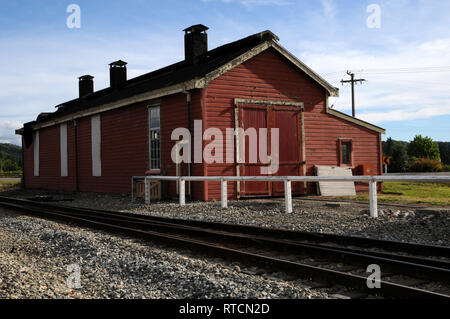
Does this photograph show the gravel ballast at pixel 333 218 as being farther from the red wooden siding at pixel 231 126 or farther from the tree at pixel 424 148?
the tree at pixel 424 148

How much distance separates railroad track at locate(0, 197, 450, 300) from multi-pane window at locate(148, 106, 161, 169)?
22.1 ft

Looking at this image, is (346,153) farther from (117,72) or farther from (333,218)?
(117,72)

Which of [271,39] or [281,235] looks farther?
[271,39]

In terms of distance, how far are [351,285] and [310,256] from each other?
165 cm

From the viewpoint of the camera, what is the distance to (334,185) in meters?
16.3

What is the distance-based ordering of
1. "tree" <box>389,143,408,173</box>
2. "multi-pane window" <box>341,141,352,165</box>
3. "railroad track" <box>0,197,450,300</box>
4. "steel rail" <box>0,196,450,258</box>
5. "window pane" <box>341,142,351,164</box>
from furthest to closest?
"tree" <box>389,143,408,173</box>
"window pane" <box>341,142,351,164</box>
"multi-pane window" <box>341,141,352,165</box>
"steel rail" <box>0,196,450,258</box>
"railroad track" <box>0,197,450,300</box>

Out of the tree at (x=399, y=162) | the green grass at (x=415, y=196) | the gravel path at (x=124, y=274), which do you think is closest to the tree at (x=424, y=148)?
the tree at (x=399, y=162)

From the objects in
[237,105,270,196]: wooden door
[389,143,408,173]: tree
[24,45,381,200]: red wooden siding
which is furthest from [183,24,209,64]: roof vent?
[389,143,408,173]: tree

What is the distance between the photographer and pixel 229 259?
6.17 meters

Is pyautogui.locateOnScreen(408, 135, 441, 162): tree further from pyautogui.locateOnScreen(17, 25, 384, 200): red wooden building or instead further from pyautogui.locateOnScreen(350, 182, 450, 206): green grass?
pyautogui.locateOnScreen(17, 25, 384, 200): red wooden building

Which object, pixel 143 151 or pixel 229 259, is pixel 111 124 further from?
pixel 229 259

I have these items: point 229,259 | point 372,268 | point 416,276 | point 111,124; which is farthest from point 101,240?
point 111,124

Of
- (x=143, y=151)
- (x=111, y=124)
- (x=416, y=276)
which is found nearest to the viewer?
(x=416, y=276)

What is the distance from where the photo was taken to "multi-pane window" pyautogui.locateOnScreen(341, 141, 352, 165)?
17.8m
